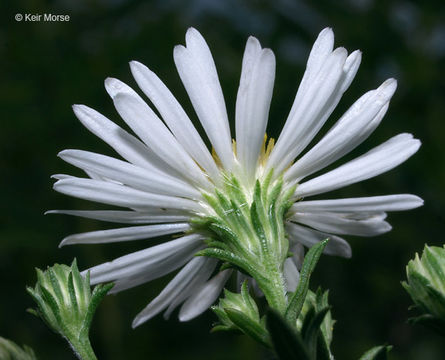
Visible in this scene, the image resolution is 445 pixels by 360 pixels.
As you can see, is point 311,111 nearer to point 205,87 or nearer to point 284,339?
point 205,87

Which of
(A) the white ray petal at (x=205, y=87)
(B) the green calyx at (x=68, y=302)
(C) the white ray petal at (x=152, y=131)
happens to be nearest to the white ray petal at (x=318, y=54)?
(A) the white ray petal at (x=205, y=87)

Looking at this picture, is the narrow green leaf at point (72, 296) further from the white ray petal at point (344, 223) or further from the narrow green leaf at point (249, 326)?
the white ray petal at point (344, 223)

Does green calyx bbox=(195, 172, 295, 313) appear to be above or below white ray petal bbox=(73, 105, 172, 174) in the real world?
below

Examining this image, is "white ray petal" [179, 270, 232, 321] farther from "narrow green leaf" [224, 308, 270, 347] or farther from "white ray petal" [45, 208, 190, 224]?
"narrow green leaf" [224, 308, 270, 347]

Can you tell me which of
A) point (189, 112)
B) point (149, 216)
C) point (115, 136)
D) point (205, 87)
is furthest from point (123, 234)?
point (189, 112)

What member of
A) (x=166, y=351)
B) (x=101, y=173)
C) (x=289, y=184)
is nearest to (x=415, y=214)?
(x=166, y=351)

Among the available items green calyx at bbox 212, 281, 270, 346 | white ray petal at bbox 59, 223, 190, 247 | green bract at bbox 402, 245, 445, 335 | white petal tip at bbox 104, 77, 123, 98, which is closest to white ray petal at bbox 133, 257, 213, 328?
white ray petal at bbox 59, 223, 190, 247
